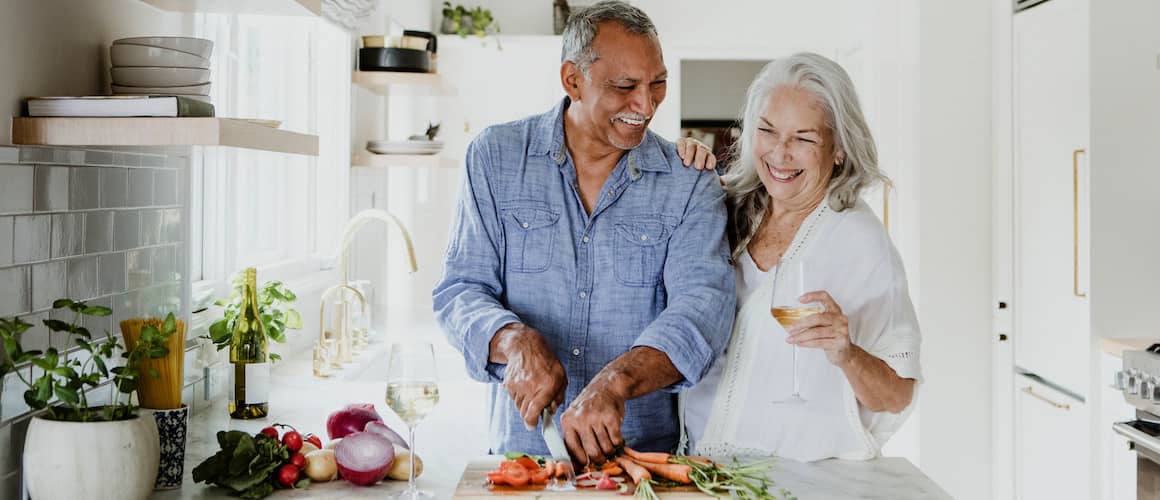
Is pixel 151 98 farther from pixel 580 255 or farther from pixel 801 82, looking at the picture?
pixel 801 82

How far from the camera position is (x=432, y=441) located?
2.24 meters

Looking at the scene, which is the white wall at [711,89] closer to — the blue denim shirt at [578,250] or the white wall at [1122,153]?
the white wall at [1122,153]

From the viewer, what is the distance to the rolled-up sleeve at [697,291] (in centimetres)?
180

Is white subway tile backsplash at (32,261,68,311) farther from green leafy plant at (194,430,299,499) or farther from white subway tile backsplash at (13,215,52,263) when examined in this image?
green leafy plant at (194,430,299,499)

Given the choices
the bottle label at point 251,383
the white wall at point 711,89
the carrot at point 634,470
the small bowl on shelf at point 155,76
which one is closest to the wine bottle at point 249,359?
the bottle label at point 251,383

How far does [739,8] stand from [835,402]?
421cm

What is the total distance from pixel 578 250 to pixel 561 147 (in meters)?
0.21

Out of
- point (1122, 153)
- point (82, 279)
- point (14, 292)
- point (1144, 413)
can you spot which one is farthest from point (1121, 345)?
point (14, 292)

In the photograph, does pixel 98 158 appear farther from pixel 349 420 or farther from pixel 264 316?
pixel 264 316

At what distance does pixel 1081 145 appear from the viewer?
3387 mm

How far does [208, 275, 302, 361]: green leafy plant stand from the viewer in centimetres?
231

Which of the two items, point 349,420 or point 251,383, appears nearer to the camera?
point 349,420

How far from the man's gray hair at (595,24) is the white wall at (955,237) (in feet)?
7.86

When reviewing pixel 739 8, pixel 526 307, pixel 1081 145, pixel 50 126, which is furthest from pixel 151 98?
pixel 739 8
